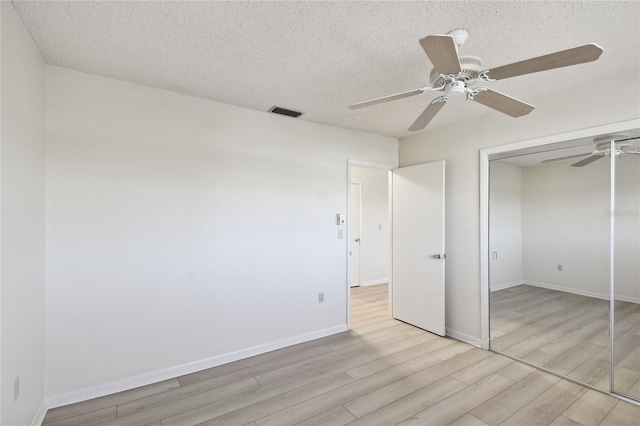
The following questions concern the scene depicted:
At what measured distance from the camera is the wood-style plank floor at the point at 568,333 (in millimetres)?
2387

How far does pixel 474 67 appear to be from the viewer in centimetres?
161

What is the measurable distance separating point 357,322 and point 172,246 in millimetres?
2499

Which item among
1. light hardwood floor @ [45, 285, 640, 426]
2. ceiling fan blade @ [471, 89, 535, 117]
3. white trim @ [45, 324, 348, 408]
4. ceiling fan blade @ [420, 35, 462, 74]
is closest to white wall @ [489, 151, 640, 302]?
light hardwood floor @ [45, 285, 640, 426]

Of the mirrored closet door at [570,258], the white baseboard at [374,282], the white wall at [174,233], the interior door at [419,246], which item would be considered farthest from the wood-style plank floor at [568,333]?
the white baseboard at [374,282]

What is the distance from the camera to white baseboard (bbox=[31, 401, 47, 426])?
190 centimetres

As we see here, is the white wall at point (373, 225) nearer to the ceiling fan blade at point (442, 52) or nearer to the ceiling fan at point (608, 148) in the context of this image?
the ceiling fan at point (608, 148)

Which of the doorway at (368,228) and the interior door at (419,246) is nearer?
the interior door at (419,246)

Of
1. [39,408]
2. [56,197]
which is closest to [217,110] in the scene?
[56,197]

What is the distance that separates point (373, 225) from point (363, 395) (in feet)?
13.0

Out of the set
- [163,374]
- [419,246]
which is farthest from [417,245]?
[163,374]

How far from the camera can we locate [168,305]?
2.56 meters

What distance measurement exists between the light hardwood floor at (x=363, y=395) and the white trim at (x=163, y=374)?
5cm

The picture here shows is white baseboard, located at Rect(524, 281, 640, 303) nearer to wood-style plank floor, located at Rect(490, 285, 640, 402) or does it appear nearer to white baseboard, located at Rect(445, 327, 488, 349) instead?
wood-style plank floor, located at Rect(490, 285, 640, 402)

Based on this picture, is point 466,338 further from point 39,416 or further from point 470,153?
point 39,416
